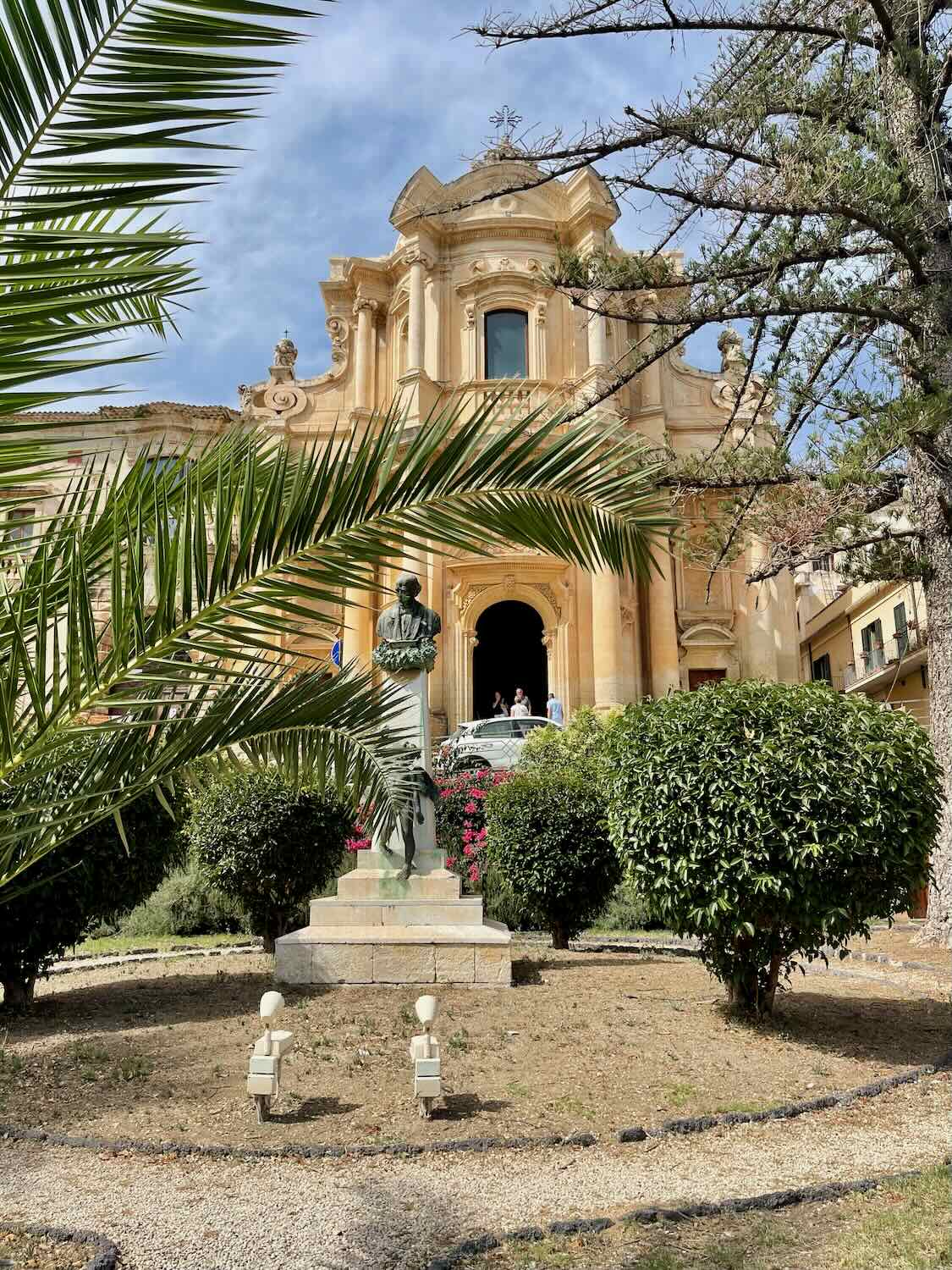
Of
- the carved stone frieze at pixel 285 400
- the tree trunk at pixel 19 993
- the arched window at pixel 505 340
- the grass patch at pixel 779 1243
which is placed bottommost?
the grass patch at pixel 779 1243

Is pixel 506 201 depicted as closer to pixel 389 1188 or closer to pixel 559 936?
pixel 559 936

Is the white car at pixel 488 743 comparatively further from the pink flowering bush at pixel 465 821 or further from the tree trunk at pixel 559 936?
the tree trunk at pixel 559 936

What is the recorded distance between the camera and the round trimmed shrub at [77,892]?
763 centimetres

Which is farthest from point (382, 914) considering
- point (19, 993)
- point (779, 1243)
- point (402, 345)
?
point (402, 345)

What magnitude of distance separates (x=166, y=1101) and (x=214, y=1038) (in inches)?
51.5

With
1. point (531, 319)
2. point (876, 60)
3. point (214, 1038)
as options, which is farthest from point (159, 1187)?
point (531, 319)

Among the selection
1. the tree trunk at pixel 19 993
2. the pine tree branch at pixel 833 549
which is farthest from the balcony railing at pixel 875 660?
the tree trunk at pixel 19 993

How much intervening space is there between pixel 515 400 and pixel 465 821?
13.7 meters

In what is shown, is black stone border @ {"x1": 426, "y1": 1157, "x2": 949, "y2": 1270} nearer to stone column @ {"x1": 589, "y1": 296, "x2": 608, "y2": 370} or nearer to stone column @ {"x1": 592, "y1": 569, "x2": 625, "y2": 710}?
stone column @ {"x1": 592, "y1": 569, "x2": 625, "y2": 710}

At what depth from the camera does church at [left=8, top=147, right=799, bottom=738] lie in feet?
81.5

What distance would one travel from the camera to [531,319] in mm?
27156

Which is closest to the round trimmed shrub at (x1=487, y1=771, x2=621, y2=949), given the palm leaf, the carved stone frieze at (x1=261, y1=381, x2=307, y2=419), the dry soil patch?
the dry soil patch

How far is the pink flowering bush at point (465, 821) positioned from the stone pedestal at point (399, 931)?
438 cm

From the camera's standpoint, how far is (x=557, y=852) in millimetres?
10375
